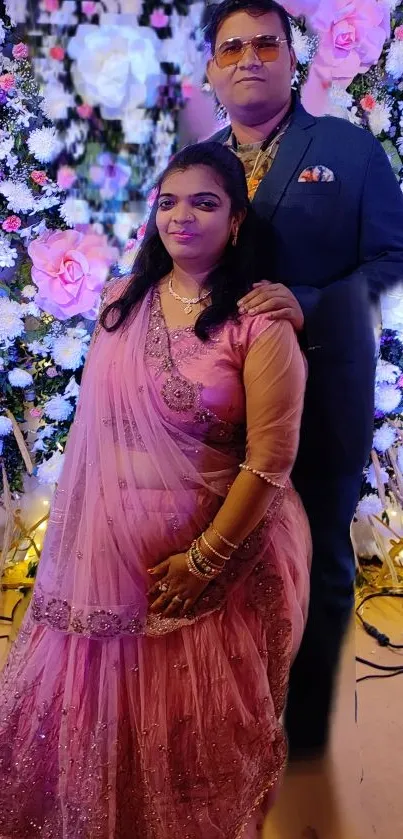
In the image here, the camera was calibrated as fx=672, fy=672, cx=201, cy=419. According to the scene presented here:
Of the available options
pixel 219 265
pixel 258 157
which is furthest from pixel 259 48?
pixel 219 265

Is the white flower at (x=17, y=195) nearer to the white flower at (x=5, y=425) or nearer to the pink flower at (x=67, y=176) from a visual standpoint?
the pink flower at (x=67, y=176)

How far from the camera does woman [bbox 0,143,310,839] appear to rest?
1138mm

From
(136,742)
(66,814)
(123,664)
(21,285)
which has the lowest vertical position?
(66,814)

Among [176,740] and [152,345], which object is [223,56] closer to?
[152,345]

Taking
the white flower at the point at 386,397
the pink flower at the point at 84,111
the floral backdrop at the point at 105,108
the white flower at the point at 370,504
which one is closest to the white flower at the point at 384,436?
the white flower at the point at 386,397

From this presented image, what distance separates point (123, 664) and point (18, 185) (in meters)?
1.75

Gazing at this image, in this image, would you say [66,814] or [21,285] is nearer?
[66,814]

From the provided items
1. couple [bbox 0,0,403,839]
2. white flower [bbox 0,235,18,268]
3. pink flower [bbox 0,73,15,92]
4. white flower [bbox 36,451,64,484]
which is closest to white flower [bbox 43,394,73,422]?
white flower [bbox 36,451,64,484]

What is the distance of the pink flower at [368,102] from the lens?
82.0 inches

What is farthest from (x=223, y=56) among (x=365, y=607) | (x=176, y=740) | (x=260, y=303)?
(x=365, y=607)

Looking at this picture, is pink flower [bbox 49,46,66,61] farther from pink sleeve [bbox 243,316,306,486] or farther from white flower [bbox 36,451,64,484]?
white flower [bbox 36,451,64,484]

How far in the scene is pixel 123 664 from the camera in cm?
116

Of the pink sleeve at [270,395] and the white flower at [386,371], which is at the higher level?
the pink sleeve at [270,395]

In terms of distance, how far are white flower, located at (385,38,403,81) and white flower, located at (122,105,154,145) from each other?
977 mm
